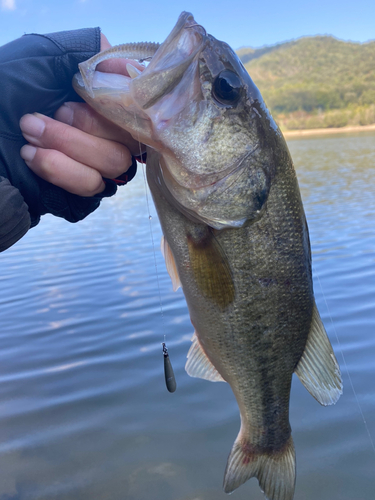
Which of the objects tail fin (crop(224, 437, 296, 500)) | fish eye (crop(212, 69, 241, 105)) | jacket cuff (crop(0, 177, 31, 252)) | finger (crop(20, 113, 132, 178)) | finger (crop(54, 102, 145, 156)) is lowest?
tail fin (crop(224, 437, 296, 500))

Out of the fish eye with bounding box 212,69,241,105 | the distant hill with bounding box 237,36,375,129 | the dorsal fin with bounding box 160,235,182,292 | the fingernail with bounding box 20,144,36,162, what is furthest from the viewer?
the distant hill with bounding box 237,36,375,129

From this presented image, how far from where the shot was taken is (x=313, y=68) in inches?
6083

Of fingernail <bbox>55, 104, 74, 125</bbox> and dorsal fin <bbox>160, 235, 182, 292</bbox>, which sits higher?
fingernail <bbox>55, 104, 74, 125</bbox>

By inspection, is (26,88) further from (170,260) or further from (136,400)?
(136,400)

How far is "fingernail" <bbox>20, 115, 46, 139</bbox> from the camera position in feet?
6.09

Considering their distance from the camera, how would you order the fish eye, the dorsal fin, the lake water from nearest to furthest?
the fish eye < the dorsal fin < the lake water

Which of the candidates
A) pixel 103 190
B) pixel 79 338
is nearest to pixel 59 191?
pixel 103 190

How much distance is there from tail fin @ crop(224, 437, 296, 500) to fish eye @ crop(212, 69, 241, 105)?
72.8 inches

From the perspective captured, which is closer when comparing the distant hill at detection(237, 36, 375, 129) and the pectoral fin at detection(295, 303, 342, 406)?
the pectoral fin at detection(295, 303, 342, 406)

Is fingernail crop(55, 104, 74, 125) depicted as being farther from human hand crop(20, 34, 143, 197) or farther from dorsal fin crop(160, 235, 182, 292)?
dorsal fin crop(160, 235, 182, 292)

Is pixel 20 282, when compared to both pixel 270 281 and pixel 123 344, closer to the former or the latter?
pixel 123 344

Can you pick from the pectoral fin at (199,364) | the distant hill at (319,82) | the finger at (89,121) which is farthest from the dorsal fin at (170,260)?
the distant hill at (319,82)

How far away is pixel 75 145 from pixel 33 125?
198 mm

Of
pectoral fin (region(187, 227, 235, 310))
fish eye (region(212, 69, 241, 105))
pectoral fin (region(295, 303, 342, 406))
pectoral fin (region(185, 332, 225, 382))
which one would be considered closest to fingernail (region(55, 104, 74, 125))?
fish eye (region(212, 69, 241, 105))
